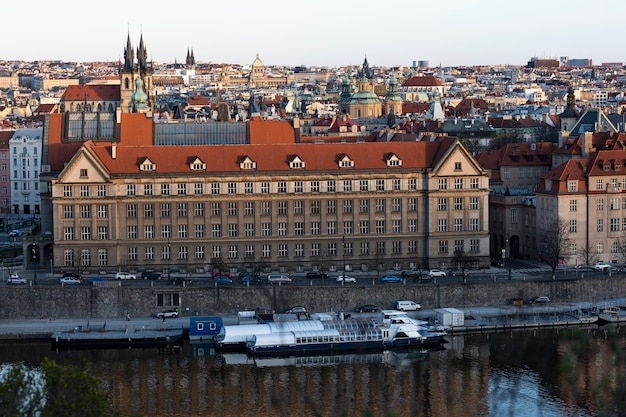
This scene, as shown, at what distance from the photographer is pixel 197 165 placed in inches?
3073

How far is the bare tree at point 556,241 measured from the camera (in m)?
79.3

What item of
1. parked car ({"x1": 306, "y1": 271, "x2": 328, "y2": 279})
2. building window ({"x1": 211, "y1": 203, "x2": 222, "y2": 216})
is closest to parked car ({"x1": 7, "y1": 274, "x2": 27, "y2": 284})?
building window ({"x1": 211, "y1": 203, "x2": 222, "y2": 216})

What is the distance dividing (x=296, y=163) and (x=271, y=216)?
3.29m

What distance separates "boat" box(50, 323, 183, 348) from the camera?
218 feet

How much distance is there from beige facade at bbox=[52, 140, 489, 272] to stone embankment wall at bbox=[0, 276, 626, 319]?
624cm

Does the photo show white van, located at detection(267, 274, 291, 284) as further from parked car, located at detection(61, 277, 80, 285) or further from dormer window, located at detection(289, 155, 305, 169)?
parked car, located at detection(61, 277, 80, 285)

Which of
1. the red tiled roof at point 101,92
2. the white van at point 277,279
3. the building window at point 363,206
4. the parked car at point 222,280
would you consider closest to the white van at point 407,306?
the white van at point 277,279

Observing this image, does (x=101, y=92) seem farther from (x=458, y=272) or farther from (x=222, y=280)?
(x=222, y=280)

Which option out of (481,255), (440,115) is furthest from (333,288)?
(440,115)

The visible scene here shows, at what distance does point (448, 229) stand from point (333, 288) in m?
10.8

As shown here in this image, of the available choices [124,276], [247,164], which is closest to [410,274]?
[247,164]

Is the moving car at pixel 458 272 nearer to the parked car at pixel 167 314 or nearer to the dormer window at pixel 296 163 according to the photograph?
the dormer window at pixel 296 163

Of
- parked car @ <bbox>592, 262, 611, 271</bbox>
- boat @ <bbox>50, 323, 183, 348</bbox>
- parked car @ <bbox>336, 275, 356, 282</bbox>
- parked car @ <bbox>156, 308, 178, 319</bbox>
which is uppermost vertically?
parked car @ <bbox>592, 262, 611, 271</bbox>

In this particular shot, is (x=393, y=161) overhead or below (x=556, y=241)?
overhead
